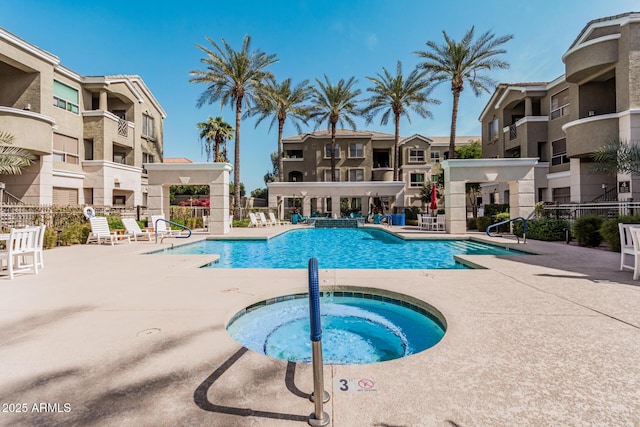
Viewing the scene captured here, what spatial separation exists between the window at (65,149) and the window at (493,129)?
33841mm

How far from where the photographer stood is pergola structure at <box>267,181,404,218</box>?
28.5 meters

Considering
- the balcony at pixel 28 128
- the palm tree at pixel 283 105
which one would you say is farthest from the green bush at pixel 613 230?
the balcony at pixel 28 128

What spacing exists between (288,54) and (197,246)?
60.6 ft

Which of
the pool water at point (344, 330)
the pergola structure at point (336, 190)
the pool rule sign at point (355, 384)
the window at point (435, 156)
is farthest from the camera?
the window at point (435, 156)

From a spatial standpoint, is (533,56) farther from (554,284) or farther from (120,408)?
(120,408)

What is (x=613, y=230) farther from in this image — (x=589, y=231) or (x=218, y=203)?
(x=218, y=203)

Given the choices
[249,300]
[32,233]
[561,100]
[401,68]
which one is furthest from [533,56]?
[32,233]

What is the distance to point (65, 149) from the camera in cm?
2173

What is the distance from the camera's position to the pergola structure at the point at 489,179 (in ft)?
52.6

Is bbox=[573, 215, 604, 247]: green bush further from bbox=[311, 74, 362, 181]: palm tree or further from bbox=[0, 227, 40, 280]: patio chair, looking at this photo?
bbox=[311, 74, 362, 181]: palm tree

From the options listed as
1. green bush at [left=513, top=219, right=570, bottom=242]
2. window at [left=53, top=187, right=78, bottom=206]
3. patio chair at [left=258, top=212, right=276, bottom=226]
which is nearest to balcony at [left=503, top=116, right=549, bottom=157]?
green bush at [left=513, top=219, right=570, bottom=242]

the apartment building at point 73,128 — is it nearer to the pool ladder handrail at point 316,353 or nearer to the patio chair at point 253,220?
the patio chair at point 253,220

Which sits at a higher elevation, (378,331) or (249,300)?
(249,300)

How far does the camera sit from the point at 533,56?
22375mm
